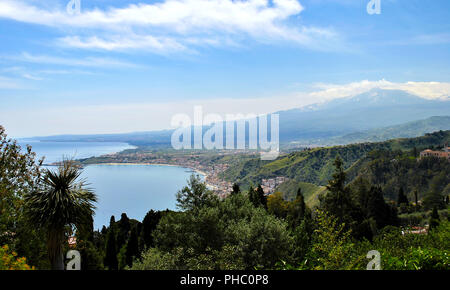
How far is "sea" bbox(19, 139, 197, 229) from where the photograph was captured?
5838cm

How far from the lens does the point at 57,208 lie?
820 centimetres

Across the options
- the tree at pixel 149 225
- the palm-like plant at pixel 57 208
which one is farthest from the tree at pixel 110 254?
the palm-like plant at pixel 57 208

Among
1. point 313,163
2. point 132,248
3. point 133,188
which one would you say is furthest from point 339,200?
point 313,163

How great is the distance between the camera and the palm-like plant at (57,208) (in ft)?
26.8

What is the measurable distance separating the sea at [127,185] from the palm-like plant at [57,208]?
3243cm

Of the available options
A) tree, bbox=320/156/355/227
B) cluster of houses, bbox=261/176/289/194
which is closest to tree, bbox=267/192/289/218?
tree, bbox=320/156/355/227

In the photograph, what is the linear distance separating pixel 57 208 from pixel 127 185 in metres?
74.0

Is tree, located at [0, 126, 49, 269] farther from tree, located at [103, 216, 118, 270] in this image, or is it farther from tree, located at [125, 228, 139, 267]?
tree, located at [125, 228, 139, 267]

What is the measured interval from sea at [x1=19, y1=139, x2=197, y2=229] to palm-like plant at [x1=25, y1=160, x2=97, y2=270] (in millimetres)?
32427

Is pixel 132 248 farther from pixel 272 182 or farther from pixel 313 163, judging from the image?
pixel 313 163
